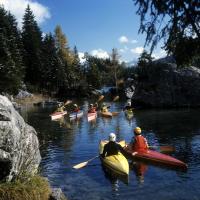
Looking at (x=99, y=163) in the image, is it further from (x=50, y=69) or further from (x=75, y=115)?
(x=50, y=69)

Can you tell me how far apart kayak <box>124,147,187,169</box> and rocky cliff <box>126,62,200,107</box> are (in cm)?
3112

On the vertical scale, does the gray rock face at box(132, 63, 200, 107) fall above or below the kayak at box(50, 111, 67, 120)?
above

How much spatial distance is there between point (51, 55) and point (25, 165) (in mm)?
77478

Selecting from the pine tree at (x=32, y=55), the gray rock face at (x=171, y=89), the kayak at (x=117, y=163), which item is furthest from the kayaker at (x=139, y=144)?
the pine tree at (x=32, y=55)

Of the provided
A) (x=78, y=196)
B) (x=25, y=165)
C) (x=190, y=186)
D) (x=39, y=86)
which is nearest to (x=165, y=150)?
(x=190, y=186)

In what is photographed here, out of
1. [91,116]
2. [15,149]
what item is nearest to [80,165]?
[15,149]

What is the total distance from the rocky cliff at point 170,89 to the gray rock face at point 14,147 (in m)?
40.6

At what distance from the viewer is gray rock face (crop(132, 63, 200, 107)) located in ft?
169

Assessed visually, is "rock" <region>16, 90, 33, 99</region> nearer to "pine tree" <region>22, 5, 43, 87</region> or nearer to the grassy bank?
"pine tree" <region>22, 5, 43, 87</region>

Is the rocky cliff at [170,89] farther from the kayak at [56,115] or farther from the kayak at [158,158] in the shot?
the kayak at [158,158]

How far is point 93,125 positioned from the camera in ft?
120

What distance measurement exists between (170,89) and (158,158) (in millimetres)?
33229

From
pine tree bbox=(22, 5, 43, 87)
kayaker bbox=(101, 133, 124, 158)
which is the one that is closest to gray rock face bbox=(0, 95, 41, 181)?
kayaker bbox=(101, 133, 124, 158)

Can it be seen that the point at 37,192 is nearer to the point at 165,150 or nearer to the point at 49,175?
the point at 49,175
